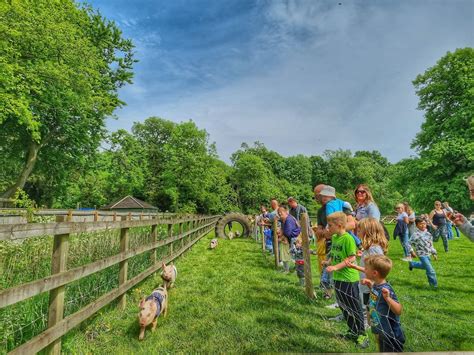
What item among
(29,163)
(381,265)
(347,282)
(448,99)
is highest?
(448,99)

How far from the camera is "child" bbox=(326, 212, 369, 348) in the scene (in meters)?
3.46

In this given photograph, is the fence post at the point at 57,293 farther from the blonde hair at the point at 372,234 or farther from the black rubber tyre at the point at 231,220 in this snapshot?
the black rubber tyre at the point at 231,220

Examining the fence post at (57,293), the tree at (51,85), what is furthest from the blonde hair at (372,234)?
the tree at (51,85)

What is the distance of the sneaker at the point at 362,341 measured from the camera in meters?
3.30

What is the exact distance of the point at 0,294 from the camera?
6.40 ft

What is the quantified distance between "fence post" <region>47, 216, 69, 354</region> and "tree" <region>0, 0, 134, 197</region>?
1190 cm

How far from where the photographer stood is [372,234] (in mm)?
4215

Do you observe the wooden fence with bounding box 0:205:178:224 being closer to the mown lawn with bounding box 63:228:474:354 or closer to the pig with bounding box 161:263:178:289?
the pig with bounding box 161:263:178:289

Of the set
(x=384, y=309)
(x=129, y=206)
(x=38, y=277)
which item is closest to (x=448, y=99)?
(x=384, y=309)

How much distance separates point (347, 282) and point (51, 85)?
1646cm

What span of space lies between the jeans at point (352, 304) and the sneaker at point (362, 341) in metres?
0.08

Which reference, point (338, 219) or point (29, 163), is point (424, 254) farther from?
point (29, 163)

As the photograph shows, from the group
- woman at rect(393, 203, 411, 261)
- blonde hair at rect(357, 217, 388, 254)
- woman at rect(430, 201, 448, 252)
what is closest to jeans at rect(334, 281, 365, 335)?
blonde hair at rect(357, 217, 388, 254)

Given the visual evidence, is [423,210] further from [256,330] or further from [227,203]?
[227,203]
